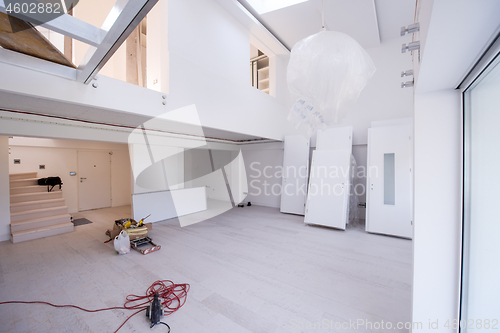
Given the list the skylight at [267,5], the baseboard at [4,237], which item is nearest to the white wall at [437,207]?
the skylight at [267,5]

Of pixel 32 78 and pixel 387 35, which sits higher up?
pixel 387 35

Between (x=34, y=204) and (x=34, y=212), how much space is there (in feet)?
0.80

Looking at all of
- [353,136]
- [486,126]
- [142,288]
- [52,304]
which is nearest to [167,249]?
[142,288]

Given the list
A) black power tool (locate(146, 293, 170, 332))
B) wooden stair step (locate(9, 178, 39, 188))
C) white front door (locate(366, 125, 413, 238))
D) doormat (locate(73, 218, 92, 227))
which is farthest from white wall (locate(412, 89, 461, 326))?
wooden stair step (locate(9, 178, 39, 188))

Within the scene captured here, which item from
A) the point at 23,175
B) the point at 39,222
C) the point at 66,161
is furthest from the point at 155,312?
the point at 66,161

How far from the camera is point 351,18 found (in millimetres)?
3885

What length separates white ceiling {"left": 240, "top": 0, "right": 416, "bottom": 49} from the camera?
3.64 meters

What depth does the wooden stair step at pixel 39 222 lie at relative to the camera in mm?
3795

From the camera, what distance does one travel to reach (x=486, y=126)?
112 cm

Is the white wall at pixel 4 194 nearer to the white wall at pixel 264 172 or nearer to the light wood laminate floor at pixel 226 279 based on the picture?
the light wood laminate floor at pixel 226 279

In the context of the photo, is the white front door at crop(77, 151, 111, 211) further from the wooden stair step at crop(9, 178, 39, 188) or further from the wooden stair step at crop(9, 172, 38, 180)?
the wooden stair step at crop(9, 178, 39, 188)

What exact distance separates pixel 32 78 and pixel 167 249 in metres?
2.63

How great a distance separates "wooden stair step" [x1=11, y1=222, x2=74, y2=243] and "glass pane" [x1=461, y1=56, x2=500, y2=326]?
5.75 meters

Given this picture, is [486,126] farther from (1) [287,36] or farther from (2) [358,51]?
(1) [287,36]
